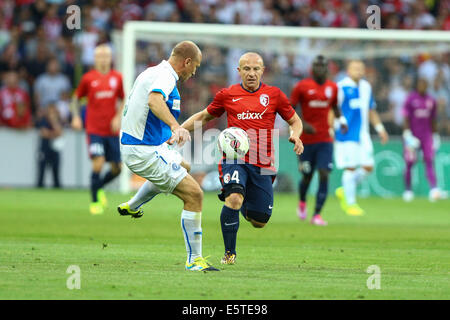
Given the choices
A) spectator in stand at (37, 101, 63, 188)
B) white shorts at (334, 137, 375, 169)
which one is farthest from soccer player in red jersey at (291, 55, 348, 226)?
spectator in stand at (37, 101, 63, 188)

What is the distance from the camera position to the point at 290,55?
24.0 meters

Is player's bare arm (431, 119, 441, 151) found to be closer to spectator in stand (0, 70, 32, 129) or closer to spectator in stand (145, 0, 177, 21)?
spectator in stand (145, 0, 177, 21)

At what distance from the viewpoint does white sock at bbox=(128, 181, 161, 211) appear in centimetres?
992

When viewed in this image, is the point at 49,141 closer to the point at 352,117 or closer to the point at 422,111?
the point at 352,117

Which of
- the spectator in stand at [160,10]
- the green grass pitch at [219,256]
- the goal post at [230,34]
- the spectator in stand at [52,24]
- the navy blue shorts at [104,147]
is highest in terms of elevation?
the spectator in stand at [160,10]

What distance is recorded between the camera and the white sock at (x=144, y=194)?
992 cm

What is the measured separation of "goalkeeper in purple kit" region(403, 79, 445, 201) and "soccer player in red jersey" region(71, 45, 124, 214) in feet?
30.0

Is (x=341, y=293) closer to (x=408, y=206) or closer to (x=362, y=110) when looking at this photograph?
(x=362, y=110)

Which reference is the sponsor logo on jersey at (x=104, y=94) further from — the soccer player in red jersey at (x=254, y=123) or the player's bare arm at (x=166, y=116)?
the player's bare arm at (x=166, y=116)

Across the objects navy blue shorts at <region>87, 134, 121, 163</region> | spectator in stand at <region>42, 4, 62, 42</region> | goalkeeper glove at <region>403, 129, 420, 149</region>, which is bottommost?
navy blue shorts at <region>87, 134, 121, 163</region>

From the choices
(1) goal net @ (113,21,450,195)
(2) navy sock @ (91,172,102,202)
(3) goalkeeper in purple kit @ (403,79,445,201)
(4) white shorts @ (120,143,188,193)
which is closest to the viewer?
(4) white shorts @ (120,143,188,193)

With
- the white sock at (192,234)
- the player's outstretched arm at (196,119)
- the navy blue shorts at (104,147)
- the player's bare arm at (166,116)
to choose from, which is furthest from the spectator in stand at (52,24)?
the white sock at (192,234)

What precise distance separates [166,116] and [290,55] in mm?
15820

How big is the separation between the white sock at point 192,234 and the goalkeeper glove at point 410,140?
14996 millimetres
